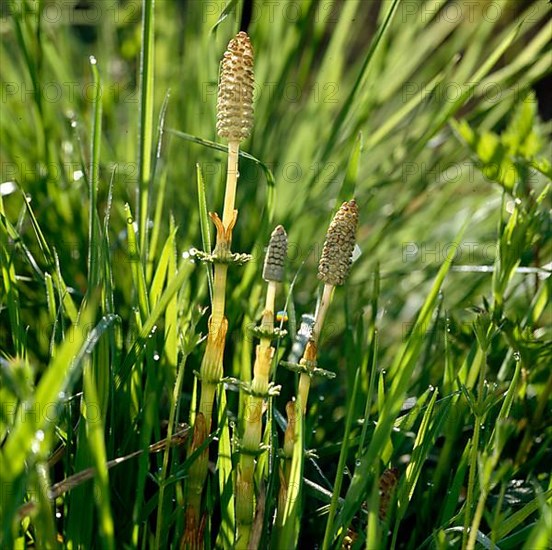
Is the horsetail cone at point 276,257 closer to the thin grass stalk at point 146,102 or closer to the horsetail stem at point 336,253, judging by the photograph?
the horsetail stem at point 336,253

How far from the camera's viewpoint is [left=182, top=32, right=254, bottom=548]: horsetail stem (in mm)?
530

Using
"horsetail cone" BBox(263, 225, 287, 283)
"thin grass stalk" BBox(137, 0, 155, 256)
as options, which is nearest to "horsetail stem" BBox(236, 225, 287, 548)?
"horsetail cone" BBox(263, 225, 287, 283)

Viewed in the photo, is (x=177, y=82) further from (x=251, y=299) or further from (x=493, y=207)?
(x=251, y=299)

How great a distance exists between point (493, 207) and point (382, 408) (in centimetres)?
84

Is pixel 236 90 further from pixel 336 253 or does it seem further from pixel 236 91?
pixel 336 253

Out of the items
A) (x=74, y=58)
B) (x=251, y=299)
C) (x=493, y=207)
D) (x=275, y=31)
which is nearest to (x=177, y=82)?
(x=275, y=31)

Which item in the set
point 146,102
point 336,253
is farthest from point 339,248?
point 146,102

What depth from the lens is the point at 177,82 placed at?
146cm

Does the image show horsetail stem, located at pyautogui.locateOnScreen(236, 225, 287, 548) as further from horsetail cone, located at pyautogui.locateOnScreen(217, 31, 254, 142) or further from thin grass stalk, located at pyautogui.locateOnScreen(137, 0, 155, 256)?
thin grass stalk, located at pyautogui.locateOnScreen(137, 0, 155, 256)

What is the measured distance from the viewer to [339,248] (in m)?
→ 0.54

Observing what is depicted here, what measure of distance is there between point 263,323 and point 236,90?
15 centimetres

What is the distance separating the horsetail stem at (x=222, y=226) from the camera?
53 cm

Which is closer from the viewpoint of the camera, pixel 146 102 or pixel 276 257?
pixel 276 257

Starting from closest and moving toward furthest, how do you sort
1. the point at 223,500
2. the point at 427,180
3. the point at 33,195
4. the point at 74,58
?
the point at 223,500 → the point at 33,195 → the point at 427,180 → the point at 74,58
